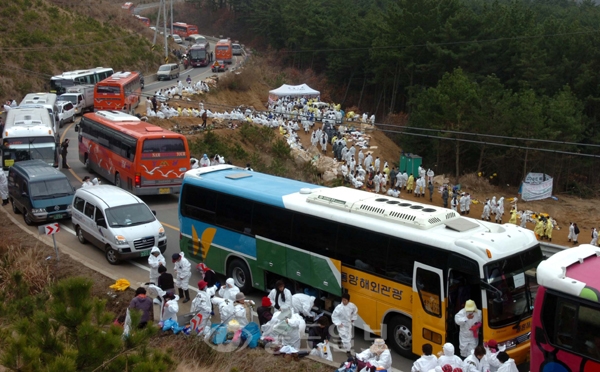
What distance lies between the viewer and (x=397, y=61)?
191 feet

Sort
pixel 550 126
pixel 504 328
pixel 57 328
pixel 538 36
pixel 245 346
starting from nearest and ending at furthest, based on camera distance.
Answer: pixel 57 328, pixel 504 328, pixel 245 346, pixel 550 126, pixel 538 36

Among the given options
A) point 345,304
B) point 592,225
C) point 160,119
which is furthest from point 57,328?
point 592,225

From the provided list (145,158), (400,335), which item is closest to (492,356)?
(400,335)

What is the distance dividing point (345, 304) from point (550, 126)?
1358 inches

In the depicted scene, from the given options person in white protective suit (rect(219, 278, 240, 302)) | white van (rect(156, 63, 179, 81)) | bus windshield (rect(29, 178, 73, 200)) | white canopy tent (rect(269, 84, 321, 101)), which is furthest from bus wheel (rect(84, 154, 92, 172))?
white van (rect(156, 63, 179, 81))

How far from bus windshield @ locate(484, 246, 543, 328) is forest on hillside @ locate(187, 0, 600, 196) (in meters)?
14.7

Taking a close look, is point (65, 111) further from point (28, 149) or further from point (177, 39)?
point (177, 39)

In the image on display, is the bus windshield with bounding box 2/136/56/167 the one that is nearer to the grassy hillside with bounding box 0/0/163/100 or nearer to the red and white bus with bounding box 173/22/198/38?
the grassy hillside with bounding box 0/0/163/100

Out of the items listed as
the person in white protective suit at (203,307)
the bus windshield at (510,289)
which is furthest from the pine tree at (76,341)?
the bus windshield at (510,289)

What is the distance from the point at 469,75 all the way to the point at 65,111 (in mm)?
32469

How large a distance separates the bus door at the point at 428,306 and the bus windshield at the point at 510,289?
30.4 inches

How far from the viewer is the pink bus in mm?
7781

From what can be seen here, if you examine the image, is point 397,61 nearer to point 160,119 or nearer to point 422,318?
point 160,119

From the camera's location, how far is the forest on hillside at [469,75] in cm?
4078
